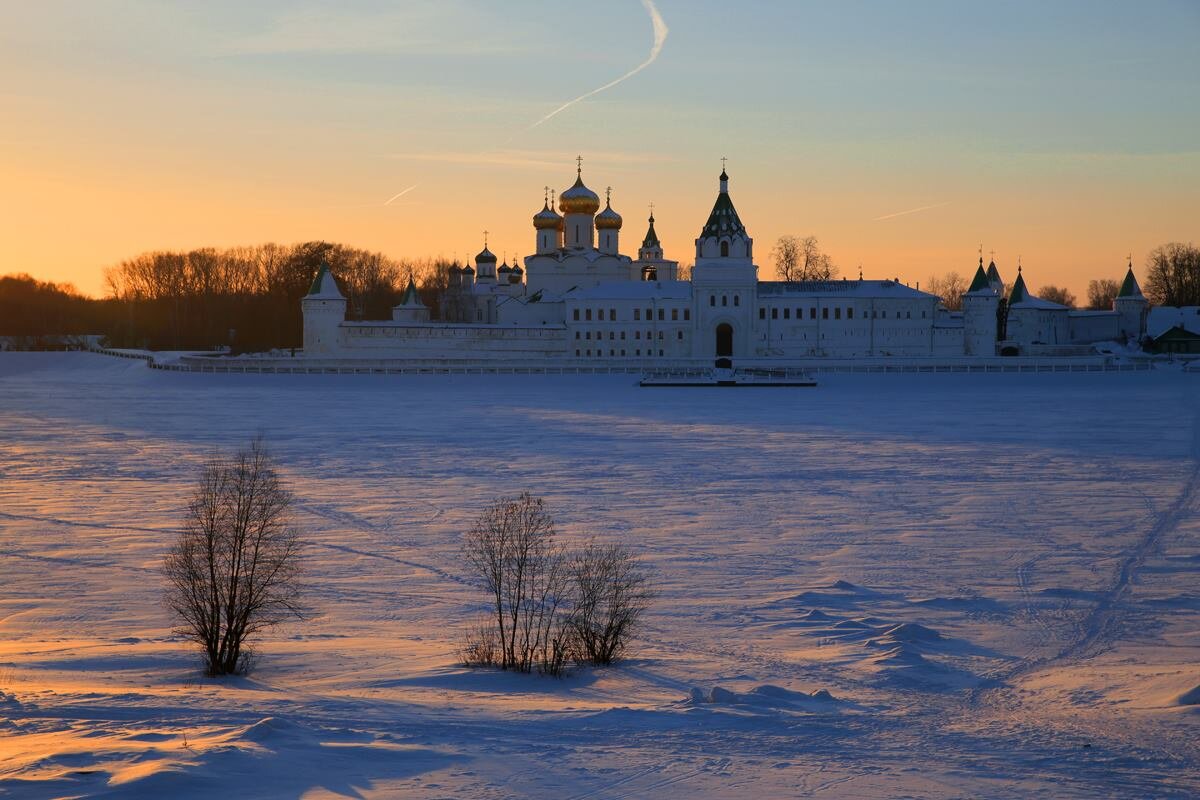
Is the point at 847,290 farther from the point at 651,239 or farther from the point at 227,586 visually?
the point at 227,586

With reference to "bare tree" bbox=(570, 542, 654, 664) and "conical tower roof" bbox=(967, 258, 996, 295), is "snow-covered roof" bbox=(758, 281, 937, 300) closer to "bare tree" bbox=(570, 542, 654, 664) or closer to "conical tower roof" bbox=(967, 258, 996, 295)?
"conical tower roof" bbox=(967, 258, 996, 295)

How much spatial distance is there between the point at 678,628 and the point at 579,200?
56.9 m

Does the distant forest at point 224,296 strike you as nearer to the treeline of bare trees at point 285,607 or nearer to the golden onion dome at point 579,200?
the golden onion dome at point 579,200

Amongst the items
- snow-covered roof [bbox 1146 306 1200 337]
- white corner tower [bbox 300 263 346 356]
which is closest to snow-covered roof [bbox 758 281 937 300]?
snow-covered roof [bbox 1146 306 1200 337]

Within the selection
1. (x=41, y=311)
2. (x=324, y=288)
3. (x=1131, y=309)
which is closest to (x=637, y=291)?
(x=324, y=288)

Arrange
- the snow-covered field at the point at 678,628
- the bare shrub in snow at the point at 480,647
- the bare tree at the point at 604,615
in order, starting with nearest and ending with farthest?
1. the snow-covered field at the point at 678,628
2. the bare shrub in snow at the point at 480,647
3. the bare tree at the point at 604,615

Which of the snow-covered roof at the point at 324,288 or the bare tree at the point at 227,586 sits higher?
the snow-covered roof at the point at 324,288

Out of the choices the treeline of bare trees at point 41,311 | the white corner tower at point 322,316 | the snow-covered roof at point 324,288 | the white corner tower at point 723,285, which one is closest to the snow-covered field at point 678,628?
the white corner tower at point 723,285

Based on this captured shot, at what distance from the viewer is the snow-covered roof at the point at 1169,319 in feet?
219

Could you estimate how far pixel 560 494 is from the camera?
2059 centimetres

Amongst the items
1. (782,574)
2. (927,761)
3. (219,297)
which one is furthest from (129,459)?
(219,297)

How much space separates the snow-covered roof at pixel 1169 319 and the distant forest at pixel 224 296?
13.9m

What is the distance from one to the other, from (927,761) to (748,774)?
3.96 feet

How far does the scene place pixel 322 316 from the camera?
6206 centimetres
